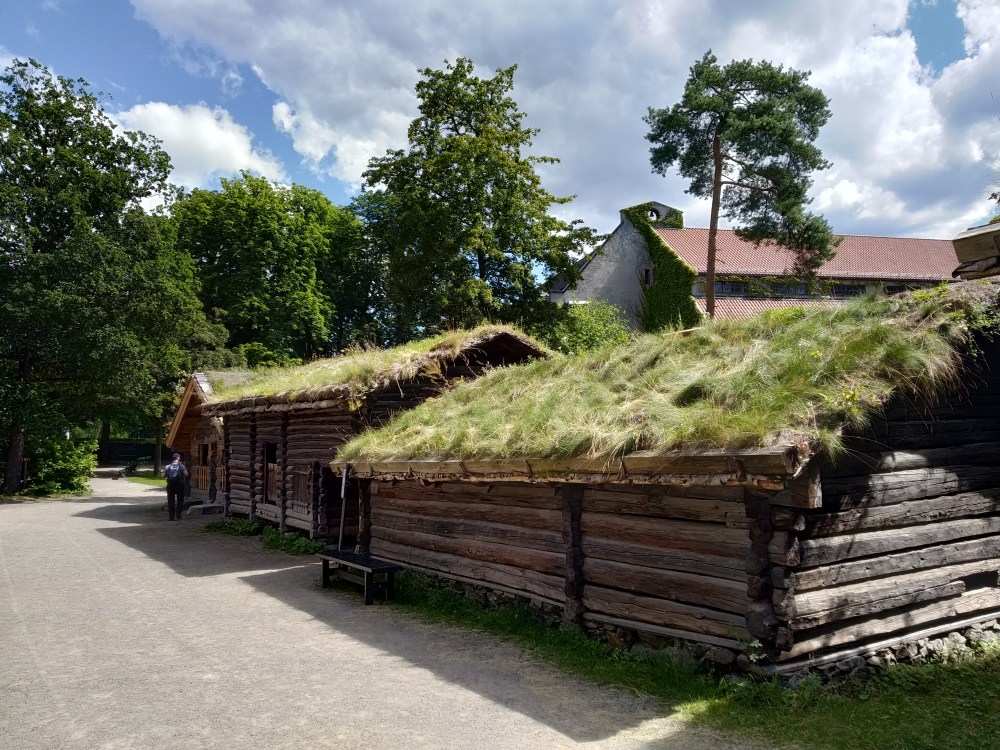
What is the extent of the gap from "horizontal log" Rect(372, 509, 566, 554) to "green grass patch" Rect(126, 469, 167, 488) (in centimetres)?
2599

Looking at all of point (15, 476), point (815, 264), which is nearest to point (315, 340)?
point (15, 476)

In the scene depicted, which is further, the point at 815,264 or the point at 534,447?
the point at 815,264

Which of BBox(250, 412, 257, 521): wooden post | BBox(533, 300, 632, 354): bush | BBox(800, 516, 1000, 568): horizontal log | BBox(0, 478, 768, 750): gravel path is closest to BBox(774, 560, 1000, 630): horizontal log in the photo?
BBox(800, 516, 1000, 568): horizontal log

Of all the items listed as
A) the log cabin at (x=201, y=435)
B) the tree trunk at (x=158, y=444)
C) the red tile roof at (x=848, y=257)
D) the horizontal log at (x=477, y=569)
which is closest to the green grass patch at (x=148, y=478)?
the tree trunk at (x=158, y=444)

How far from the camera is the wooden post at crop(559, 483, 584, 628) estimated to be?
802 centimetres

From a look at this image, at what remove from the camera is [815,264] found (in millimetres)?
23391

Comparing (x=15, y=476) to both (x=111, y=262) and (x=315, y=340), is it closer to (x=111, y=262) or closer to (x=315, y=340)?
(x=111, y=262)

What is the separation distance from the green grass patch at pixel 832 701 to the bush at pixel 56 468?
26.9m

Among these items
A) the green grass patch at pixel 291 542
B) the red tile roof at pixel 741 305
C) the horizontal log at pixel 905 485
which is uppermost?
the red tile roof at pixel 741 305

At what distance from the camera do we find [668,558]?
7055mm

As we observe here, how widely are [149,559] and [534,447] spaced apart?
9968mm

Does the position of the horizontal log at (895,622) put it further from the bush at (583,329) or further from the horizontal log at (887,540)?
the bush at (583,329)

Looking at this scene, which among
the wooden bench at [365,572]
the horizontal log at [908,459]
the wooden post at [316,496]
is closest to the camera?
the horizontal log at [908,459]

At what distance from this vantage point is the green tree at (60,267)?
25125 mm
